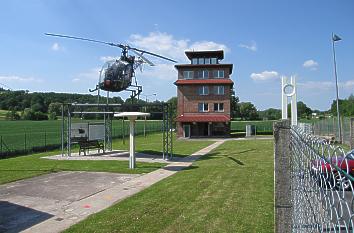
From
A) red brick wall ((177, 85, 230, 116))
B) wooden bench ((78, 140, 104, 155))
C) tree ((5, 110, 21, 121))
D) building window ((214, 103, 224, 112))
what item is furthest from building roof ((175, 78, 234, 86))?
tree ((5, 110, 21, 121))

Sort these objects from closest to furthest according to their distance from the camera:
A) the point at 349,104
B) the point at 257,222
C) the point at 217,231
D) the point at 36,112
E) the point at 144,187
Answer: the point at 217,231, the point at 257,222, the point at 144,187, the point at 36,112, the point at 349,104

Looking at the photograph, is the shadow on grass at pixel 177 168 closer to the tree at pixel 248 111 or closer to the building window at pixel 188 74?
the building window at pixel 188 74

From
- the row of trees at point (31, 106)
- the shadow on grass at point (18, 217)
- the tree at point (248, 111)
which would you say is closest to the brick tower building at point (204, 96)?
the shadow on grass at point (18, 217)

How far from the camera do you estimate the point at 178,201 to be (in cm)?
1038

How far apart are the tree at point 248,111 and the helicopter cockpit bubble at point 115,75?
379ft

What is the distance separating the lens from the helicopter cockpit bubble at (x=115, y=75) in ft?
77.3

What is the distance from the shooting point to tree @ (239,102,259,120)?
136 meters

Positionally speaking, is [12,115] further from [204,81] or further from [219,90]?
[219,90]

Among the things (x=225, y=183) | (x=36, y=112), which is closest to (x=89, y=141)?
(x=225, y=183)

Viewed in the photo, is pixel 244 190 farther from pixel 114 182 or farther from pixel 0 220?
pixel 0 220

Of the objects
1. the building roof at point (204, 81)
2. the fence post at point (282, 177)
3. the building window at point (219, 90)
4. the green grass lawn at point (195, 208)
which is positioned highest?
the building roof at point (204, 81)

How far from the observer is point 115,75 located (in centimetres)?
2361

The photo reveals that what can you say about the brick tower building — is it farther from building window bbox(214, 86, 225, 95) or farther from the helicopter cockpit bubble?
the helicopter cockpit bubble

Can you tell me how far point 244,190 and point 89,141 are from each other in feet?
55.0
